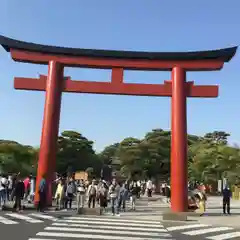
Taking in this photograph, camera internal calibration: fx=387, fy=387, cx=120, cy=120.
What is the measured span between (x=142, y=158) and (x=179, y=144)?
40.3m

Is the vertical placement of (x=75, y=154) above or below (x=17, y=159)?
above

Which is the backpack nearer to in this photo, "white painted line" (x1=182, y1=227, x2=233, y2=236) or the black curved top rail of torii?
the black curved top rail of torii

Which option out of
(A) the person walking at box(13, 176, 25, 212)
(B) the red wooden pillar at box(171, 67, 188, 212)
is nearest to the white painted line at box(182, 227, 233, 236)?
(B) the red wooden pillar at box(171, 67, 188, 212)

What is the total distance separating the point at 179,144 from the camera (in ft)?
58.6

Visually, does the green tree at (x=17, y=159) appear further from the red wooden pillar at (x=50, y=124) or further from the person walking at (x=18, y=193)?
the person walking at (x=18, y=193)

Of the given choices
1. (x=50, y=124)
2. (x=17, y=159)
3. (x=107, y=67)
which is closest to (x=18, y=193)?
(x=50, y=124)

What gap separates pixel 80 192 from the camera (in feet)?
58.4

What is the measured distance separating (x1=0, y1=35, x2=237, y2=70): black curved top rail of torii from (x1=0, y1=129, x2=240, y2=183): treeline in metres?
28.5

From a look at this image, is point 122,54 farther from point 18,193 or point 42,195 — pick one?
point 18,193

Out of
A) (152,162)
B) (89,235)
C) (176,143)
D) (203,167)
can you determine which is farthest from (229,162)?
(89,235)

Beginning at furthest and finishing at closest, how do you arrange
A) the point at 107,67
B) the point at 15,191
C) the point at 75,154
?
the point at 75,154, the point at 107,67, the point at 15,191

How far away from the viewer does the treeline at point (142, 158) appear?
49000 mm

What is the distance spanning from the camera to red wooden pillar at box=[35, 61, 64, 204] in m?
18.0

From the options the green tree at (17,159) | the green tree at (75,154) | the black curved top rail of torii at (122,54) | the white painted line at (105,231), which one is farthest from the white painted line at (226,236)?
the green tree at (75,154)
